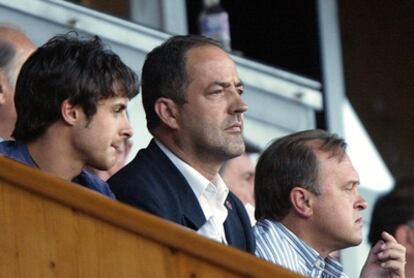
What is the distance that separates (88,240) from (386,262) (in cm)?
150

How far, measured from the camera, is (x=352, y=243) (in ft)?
23.3

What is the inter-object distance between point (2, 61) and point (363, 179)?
188 inches

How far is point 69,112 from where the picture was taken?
6559mm

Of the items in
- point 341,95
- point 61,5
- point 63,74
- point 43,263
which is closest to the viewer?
point 43,263

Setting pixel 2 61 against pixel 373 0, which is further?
pixel 373 0

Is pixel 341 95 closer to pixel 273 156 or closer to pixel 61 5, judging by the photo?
pixel 61 5

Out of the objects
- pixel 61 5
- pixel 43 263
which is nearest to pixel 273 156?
pixel 43 263

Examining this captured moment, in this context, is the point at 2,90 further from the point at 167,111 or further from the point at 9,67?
the point at 167,111

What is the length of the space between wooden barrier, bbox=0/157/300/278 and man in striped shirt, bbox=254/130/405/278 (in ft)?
4.05

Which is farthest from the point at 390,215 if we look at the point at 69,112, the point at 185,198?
the point at 69,112

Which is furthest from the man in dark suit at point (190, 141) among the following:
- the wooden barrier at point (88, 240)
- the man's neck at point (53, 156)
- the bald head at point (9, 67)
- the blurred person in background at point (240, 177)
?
the blurred person in background at point (240, 177)

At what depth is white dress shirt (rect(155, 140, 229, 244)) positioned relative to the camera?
6.83 m

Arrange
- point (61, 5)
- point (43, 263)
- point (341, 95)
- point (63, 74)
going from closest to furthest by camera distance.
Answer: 1. point (43, 263)
2. point (63, 74)
3. point (61, 5)
4. point (341, 95)

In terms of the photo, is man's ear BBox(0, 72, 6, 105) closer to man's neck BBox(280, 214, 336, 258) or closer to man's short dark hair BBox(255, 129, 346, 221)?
man's short dark hair BBox(255, 129, 346, 221)
